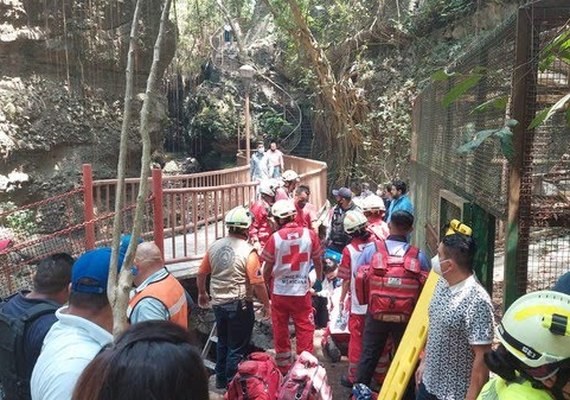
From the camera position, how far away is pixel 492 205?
2971mm

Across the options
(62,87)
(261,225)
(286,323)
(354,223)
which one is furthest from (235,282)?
(62,87)

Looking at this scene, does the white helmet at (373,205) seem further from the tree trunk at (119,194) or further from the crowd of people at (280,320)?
the tree trunk at (119,194)

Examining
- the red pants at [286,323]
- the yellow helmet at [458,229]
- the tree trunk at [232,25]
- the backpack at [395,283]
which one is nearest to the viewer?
the yellow helmet at [458,229]

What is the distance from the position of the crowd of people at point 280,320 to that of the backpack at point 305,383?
42cm

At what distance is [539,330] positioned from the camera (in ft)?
5.41

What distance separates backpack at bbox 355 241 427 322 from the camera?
3.83m

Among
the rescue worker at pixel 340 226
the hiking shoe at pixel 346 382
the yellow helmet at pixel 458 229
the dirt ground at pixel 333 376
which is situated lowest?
the dirt ground at pixel 333 376

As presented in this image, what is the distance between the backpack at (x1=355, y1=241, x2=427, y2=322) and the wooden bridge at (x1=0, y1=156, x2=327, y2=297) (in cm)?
292

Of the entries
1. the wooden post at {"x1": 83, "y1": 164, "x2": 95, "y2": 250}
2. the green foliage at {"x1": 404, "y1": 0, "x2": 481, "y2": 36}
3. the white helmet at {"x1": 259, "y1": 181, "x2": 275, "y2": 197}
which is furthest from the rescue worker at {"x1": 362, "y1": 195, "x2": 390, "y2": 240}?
the green foliage at {"x1": 404, "y1": 0, "x2": 481, "y2": 36}

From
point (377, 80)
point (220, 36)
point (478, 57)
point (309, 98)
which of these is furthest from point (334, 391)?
point (220, 36)

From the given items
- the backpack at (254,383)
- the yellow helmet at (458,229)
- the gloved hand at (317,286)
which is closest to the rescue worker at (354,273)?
the backpack at (254,383)

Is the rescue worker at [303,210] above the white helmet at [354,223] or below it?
below

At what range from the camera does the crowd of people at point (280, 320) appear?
1.16 metres

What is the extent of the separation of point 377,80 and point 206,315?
1204 cm
